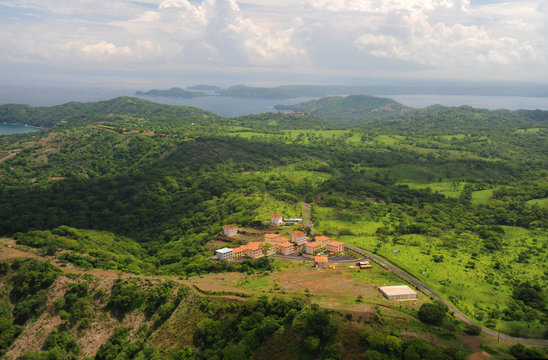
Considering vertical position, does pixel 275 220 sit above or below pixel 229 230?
above

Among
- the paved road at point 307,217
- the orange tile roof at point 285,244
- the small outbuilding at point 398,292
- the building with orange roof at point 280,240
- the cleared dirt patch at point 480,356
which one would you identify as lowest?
the paved road at point 307,217

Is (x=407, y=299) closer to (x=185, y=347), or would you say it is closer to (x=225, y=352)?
(x=225, y=352)

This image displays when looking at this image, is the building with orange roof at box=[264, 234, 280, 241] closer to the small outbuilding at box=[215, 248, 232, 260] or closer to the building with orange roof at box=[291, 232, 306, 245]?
the building with orange roof at box=[291, 232, 306, 245]

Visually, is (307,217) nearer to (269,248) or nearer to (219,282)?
(269,248)

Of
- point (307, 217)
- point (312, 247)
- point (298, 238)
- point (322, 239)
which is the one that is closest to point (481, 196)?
point (307, 217)

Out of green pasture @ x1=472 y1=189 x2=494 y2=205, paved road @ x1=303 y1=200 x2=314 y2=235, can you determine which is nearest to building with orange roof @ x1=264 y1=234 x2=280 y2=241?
paved road @ x1=303 y1=200 x2=314 y2=235

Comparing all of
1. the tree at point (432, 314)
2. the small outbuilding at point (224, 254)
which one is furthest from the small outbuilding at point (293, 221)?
the tree at point (432, 314)

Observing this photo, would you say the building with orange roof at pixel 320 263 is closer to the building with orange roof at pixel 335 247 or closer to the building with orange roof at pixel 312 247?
the building with orange roof at pixel 335 247
